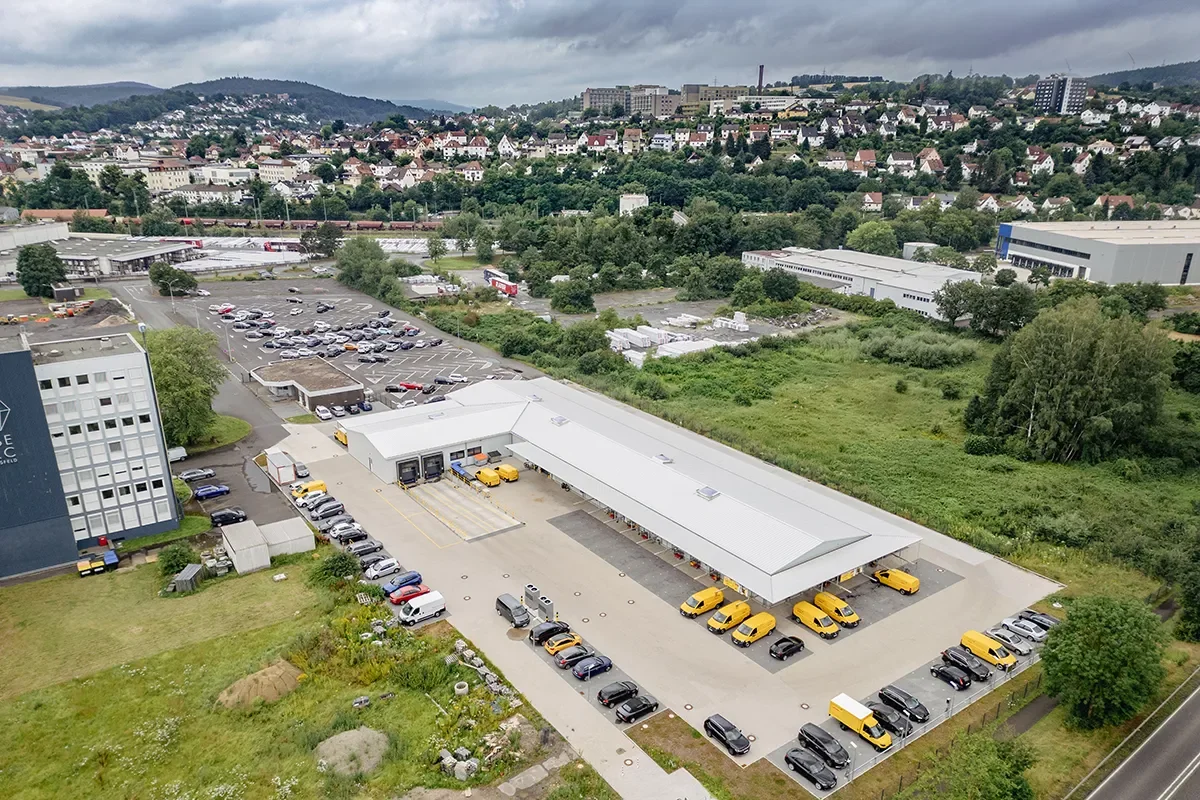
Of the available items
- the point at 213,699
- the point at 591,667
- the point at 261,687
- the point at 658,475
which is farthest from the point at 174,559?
the point at 658,475

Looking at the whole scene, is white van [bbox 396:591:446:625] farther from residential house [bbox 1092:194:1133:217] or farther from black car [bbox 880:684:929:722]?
residential house [bbox 1092:194:1133:217]

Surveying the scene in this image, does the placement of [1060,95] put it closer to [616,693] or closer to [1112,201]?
[1112,201]

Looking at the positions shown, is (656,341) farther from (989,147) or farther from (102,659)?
(989,147)

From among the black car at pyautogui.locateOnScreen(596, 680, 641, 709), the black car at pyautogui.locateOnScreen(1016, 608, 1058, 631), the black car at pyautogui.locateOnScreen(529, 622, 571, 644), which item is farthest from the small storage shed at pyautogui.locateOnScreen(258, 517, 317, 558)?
the black car at pyautogui.locateOnScreen(1016, 608, 1058, 631)

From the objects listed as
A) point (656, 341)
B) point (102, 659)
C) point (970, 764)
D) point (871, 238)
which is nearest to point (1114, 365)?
point (970, 764)

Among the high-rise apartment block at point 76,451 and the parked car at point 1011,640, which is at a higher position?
the high-rise apartment block at point 76,451

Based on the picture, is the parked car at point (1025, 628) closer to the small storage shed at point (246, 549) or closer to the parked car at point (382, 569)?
the parked car at point (382, 569)

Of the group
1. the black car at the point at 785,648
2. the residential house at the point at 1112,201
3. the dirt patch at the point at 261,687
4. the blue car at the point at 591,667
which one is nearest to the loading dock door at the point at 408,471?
the dirt patch at the point at 261,687
